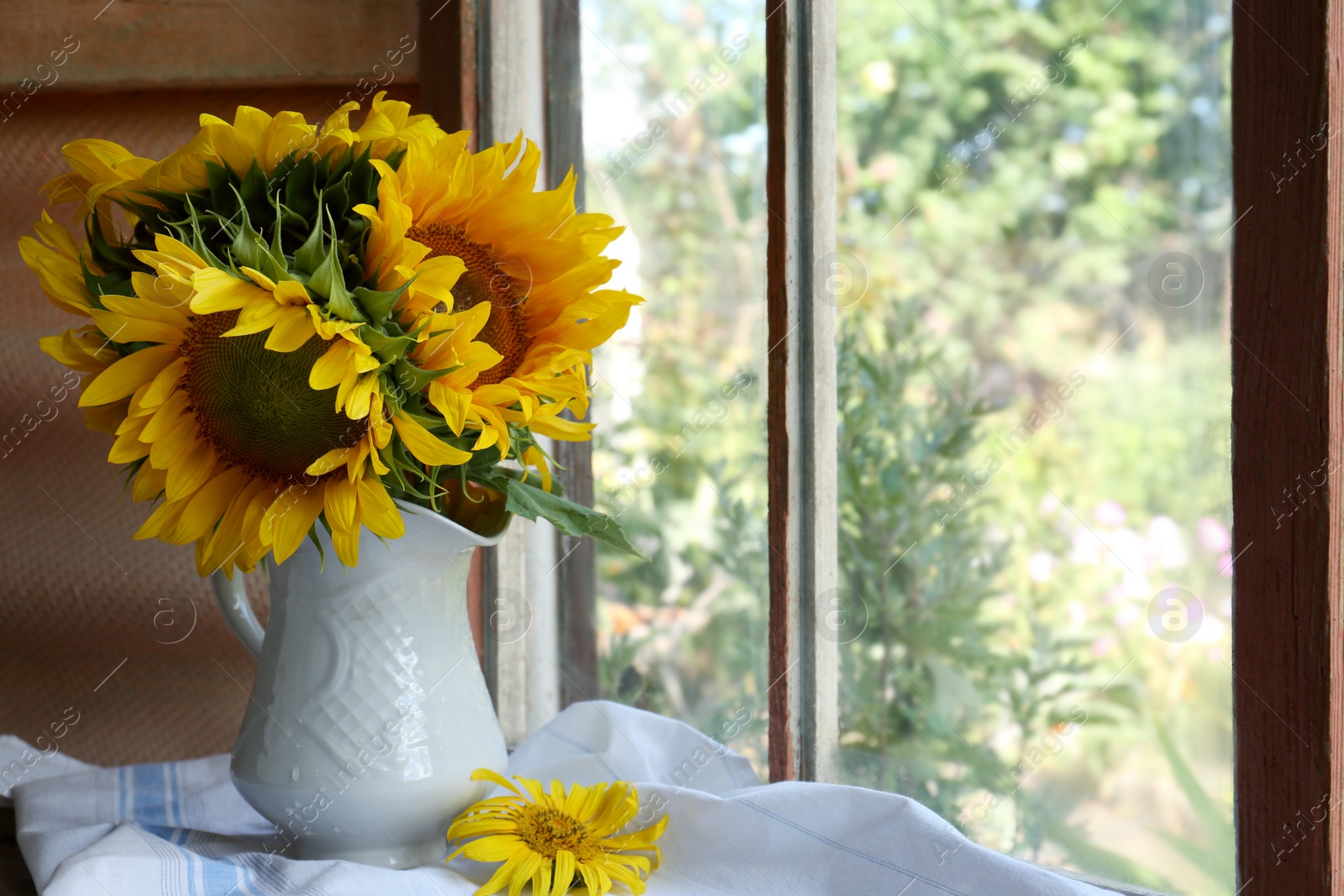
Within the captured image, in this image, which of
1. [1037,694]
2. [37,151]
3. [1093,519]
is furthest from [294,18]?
[1093,519]

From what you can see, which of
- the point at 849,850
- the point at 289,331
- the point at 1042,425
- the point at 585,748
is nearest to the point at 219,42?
the point at 289,331

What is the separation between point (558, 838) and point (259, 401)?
24 cm

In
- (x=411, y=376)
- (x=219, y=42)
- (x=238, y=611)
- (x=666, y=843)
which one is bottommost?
(x=666, y=843)

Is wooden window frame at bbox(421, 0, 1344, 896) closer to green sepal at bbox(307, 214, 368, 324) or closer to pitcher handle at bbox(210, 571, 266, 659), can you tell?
green sepal at bbox(307, 214, 368, 324)

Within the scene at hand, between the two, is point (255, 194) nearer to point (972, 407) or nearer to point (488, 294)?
point (488, 294)

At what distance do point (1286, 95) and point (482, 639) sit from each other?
61 centimetres

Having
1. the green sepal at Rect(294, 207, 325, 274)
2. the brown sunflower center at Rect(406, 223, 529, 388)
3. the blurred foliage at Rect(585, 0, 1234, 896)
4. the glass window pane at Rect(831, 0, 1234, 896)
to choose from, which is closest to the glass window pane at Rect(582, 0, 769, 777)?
the blurred foliage at Rect(585, 0, 1234, 896)

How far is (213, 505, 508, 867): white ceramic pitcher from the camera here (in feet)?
1.69

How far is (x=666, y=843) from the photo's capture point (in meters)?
0.52

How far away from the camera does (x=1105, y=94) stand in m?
1.38

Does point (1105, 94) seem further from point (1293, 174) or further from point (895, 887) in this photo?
point (895, 887)

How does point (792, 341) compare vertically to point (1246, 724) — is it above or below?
above

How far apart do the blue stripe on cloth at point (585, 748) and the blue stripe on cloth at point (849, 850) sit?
0.11 m

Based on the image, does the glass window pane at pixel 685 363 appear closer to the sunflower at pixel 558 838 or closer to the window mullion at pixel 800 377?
the window mullion at pixel 800 377
